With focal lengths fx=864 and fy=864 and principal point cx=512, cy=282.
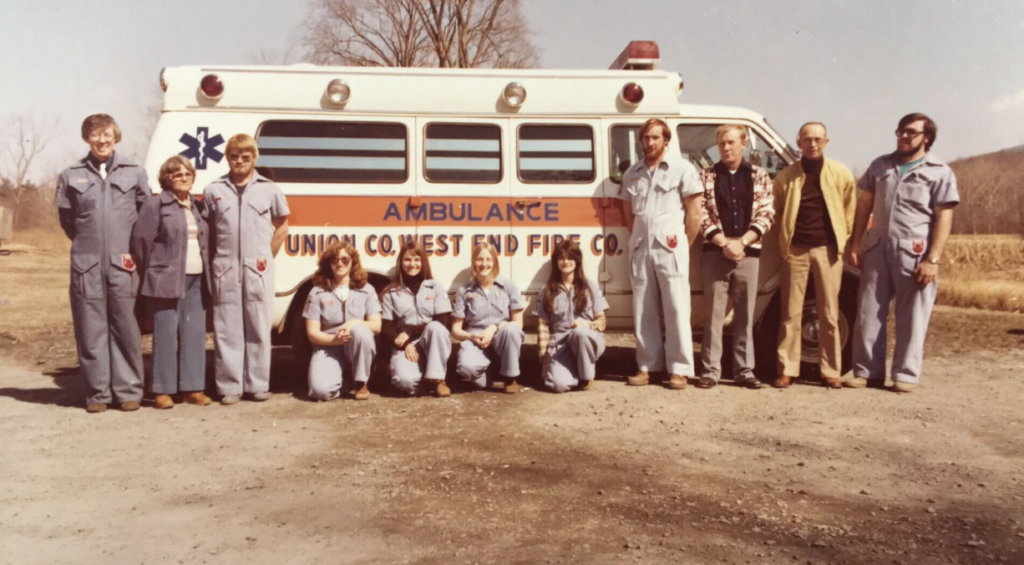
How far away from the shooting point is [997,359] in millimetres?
8977

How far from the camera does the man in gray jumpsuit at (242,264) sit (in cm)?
647

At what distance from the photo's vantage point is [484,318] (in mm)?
6898

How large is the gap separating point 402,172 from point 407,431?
2306mm

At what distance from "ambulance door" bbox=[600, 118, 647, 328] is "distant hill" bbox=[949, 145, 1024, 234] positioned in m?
15.8

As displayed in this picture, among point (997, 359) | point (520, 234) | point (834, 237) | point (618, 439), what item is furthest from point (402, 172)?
point (997, 359)

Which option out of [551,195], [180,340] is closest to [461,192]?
[551,195]

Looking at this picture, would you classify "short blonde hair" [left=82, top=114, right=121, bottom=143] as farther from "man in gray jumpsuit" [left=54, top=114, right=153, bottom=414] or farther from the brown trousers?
the brown trousers

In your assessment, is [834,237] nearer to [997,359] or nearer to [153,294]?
[997,359]

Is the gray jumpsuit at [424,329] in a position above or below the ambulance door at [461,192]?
below

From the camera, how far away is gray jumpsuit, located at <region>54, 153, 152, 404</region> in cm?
612

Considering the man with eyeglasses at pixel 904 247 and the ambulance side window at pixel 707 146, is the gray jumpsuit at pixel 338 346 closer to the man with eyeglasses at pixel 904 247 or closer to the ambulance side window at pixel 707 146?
the ambulance side window at pixel 707 146

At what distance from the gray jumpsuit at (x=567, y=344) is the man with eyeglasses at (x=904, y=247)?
2.16m

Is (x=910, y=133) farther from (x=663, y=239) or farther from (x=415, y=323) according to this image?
(x=415, y=323)

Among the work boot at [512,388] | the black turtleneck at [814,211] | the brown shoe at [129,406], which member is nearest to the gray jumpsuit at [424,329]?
the work boot at [512,388]
